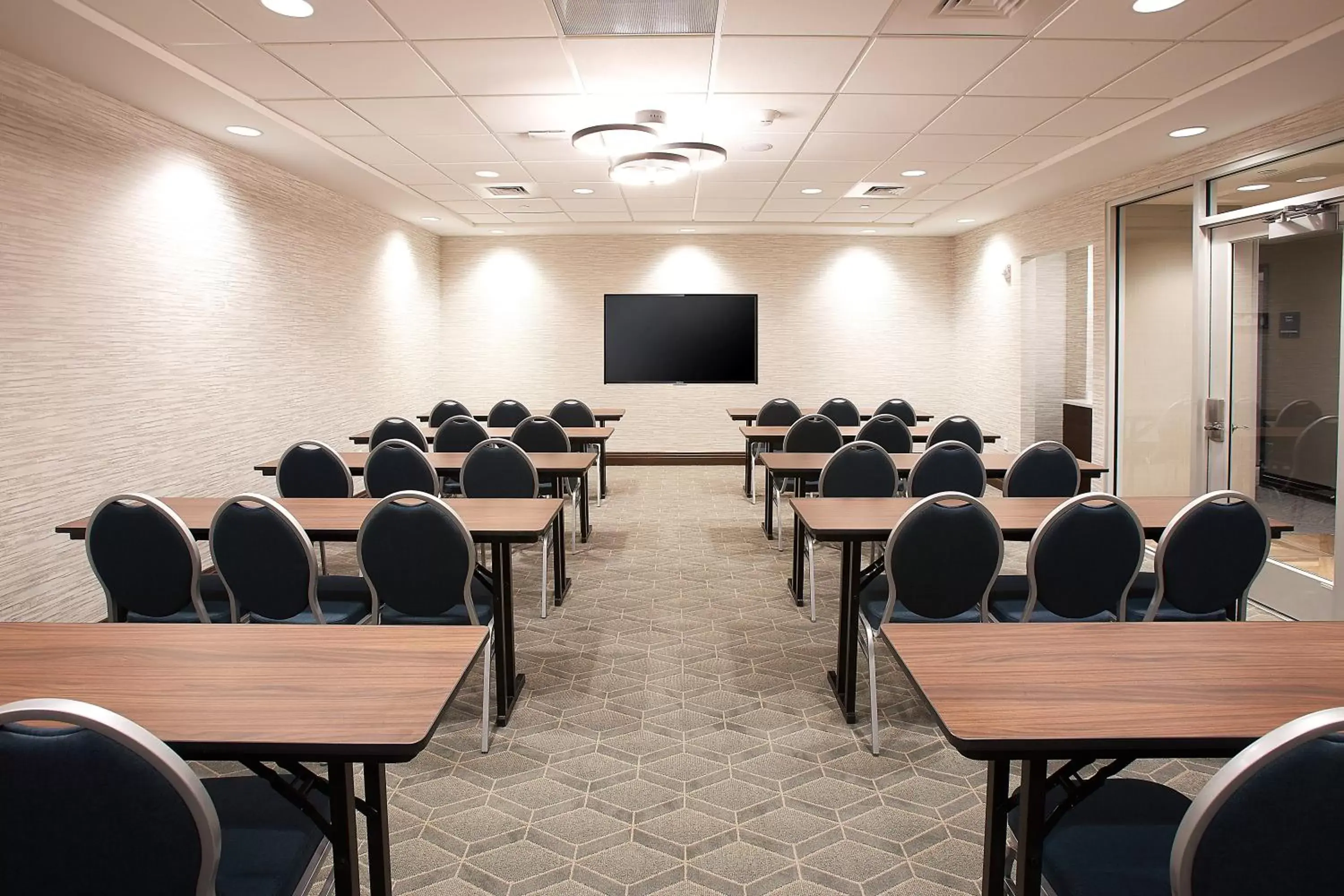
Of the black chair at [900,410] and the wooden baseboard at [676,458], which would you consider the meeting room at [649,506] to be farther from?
the wooden baseboard at [676,458]

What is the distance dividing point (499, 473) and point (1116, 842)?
11.8ft

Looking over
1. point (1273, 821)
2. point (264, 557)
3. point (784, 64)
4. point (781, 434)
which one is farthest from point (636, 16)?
point (781, 434)

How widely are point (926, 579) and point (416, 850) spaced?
6.10ft

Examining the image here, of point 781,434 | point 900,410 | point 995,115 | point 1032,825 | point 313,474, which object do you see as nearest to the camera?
point 1032,825

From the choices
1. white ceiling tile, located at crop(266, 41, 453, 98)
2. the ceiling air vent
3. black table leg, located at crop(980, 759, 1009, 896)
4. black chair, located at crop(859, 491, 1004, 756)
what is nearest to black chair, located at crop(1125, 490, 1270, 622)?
black chair, located at crop(859, 491, 1004, 756)

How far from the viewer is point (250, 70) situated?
4.16 metres

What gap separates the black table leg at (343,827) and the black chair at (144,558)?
5.21ft

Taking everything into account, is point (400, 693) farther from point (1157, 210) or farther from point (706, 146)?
point (1157, 210)

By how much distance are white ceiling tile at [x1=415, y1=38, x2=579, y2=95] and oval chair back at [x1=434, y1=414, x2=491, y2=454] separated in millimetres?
2222

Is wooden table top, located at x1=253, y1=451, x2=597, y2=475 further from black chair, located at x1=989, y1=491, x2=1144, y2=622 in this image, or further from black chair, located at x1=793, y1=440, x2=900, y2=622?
black chair, located at x1=989, y1=491, x2=1144, y2=622

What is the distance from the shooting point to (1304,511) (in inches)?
189

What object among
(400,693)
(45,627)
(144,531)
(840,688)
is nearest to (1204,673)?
(400,693)

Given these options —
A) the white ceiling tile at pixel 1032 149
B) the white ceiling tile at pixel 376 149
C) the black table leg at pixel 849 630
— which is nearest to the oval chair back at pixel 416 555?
the black table leg at pixel 849 630

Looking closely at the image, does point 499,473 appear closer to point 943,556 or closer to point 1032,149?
point 943,556
